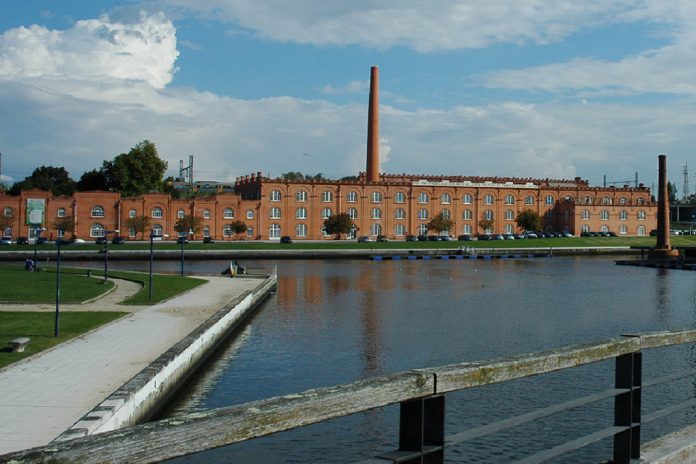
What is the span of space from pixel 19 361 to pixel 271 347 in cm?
1075

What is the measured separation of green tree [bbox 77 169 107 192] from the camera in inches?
5162

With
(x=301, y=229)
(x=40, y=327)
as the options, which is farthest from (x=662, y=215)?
(x=40, y=327)

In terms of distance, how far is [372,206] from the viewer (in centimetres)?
11419

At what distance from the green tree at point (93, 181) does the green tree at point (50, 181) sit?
2158 mm

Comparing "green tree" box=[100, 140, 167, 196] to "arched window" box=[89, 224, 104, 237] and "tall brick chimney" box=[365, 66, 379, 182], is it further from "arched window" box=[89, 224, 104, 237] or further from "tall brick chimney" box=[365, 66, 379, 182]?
"tall brick chimney" box=[365, 66, 379, 182]

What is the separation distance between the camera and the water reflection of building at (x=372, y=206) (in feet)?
336

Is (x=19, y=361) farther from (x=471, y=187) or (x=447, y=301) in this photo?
(x=471, y=187)

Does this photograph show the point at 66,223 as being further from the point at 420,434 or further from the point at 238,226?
the point at 420,434

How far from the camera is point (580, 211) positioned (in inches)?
4916

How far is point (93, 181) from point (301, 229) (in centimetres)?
4457

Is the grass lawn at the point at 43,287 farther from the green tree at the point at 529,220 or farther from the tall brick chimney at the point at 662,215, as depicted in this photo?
the green tree at the point at 529,220

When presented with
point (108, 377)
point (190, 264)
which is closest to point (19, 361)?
point (108, 377)

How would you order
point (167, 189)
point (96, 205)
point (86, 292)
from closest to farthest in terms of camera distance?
1. point (86, 292)
2. point (96, 205)
3. point (167, 189)

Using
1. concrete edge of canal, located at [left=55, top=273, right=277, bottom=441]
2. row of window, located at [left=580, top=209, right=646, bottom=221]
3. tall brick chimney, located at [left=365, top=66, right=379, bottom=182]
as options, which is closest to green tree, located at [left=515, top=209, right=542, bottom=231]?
row of window, located at [left=580, top=209, right=646, bottom=221]
